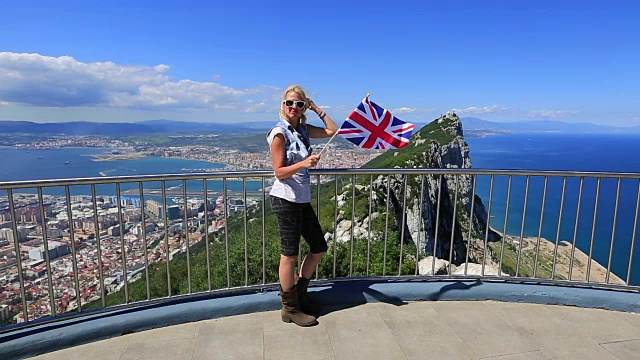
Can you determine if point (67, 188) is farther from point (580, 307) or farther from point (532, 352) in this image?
point (580, 307)

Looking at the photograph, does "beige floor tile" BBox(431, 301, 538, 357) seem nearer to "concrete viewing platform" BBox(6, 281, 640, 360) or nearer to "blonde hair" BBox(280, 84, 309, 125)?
"concrete viewing platform" BBox(6, 281, 640, 360)

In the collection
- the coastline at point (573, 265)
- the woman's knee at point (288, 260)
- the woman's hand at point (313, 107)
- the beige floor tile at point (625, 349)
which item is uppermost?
the woman's hand at point (313, 107)

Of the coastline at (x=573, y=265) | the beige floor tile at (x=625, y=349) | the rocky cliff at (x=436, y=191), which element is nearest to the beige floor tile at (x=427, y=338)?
the beige floor tile at (x=625, y=349)

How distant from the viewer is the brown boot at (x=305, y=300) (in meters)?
3.38

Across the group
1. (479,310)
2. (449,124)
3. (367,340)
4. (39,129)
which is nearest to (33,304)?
(367,340)

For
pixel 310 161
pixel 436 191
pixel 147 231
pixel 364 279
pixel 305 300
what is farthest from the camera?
pixel 436 191

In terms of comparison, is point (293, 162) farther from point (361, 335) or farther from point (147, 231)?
point (147, 231)

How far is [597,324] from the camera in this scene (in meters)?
3.30

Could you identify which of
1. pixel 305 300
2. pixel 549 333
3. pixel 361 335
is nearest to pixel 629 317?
pixel 549 333

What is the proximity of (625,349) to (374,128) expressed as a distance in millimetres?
2676

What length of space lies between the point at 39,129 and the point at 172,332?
62.0 metres

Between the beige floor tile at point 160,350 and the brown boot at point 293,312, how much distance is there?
78 cm

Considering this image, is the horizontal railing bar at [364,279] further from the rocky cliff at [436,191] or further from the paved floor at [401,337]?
the rocky cliff at [436,191]

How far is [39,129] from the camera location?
51594mm
